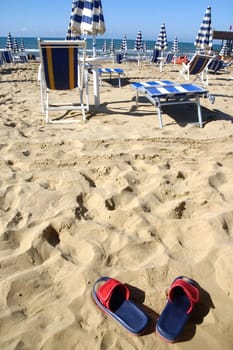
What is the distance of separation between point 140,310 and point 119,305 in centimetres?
11

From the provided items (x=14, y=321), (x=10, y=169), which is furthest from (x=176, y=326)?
(x=10, y=169)

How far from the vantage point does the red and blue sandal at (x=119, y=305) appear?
1380 mm

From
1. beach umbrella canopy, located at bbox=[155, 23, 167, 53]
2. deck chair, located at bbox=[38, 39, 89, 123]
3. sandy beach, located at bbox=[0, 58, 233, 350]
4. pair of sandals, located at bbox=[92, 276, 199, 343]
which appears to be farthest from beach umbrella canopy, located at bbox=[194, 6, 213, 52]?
pair of sandals, located at bbox=[92, 276, 199, 343]

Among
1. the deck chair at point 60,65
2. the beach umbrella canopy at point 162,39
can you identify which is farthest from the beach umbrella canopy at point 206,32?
the deck chair at point 60,65

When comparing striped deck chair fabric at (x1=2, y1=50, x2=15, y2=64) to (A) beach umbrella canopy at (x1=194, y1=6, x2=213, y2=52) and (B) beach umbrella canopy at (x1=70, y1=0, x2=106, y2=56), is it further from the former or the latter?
(B) beach umbrella canopy at (x1=70, y1=0, x2=106, y2=56)

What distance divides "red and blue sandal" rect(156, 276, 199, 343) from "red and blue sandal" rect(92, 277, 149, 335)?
9 cm

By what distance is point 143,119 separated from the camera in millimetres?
4453

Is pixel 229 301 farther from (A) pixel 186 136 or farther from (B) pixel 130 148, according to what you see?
(A) pixel 186 136

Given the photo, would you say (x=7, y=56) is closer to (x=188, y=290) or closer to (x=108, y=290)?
(x=108, y=290)

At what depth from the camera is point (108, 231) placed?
6.39ft

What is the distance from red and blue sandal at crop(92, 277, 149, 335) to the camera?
1380mm

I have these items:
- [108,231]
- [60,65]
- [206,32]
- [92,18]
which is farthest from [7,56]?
[108,231]

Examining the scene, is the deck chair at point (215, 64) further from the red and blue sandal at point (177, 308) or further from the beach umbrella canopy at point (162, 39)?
the red and blue sandal at point (177, 308)

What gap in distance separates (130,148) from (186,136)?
870 millimetres
